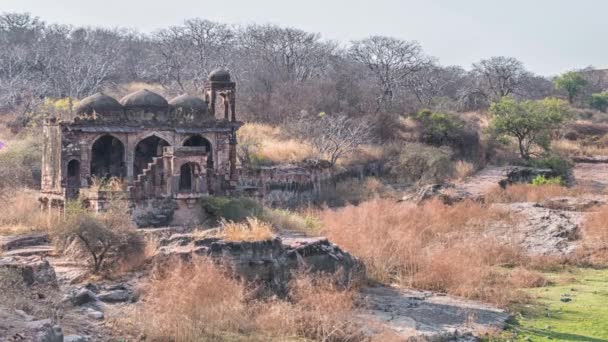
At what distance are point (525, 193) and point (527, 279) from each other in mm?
10692

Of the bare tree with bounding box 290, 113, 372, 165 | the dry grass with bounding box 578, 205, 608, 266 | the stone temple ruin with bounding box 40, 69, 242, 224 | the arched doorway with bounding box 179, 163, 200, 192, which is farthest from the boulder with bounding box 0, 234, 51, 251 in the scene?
the bare tree with bounding box 290, 113, 372, 165

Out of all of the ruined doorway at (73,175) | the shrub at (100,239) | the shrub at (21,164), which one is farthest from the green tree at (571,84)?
the shrub at (100,239)

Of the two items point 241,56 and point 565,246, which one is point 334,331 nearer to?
point 565,246

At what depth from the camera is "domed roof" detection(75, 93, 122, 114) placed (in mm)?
20891

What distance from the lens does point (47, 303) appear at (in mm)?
8508

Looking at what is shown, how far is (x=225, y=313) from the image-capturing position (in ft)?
29.5

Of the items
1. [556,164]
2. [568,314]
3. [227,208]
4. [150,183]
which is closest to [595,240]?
[568,314]

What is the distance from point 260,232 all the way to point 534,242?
27.3 ft

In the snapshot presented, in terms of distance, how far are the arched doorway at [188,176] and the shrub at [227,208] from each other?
0.60 metres

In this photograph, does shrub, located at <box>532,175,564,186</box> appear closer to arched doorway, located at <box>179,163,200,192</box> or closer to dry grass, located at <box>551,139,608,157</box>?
dry grass, located at <box>551,139,608,157</box>

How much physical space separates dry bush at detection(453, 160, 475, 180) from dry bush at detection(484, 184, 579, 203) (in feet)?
16.1

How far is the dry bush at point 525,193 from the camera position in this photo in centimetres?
2280

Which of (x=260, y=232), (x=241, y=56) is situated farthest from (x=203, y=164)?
(x=241, y=56)

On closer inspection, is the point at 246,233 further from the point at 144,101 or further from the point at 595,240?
the point at 144,101
